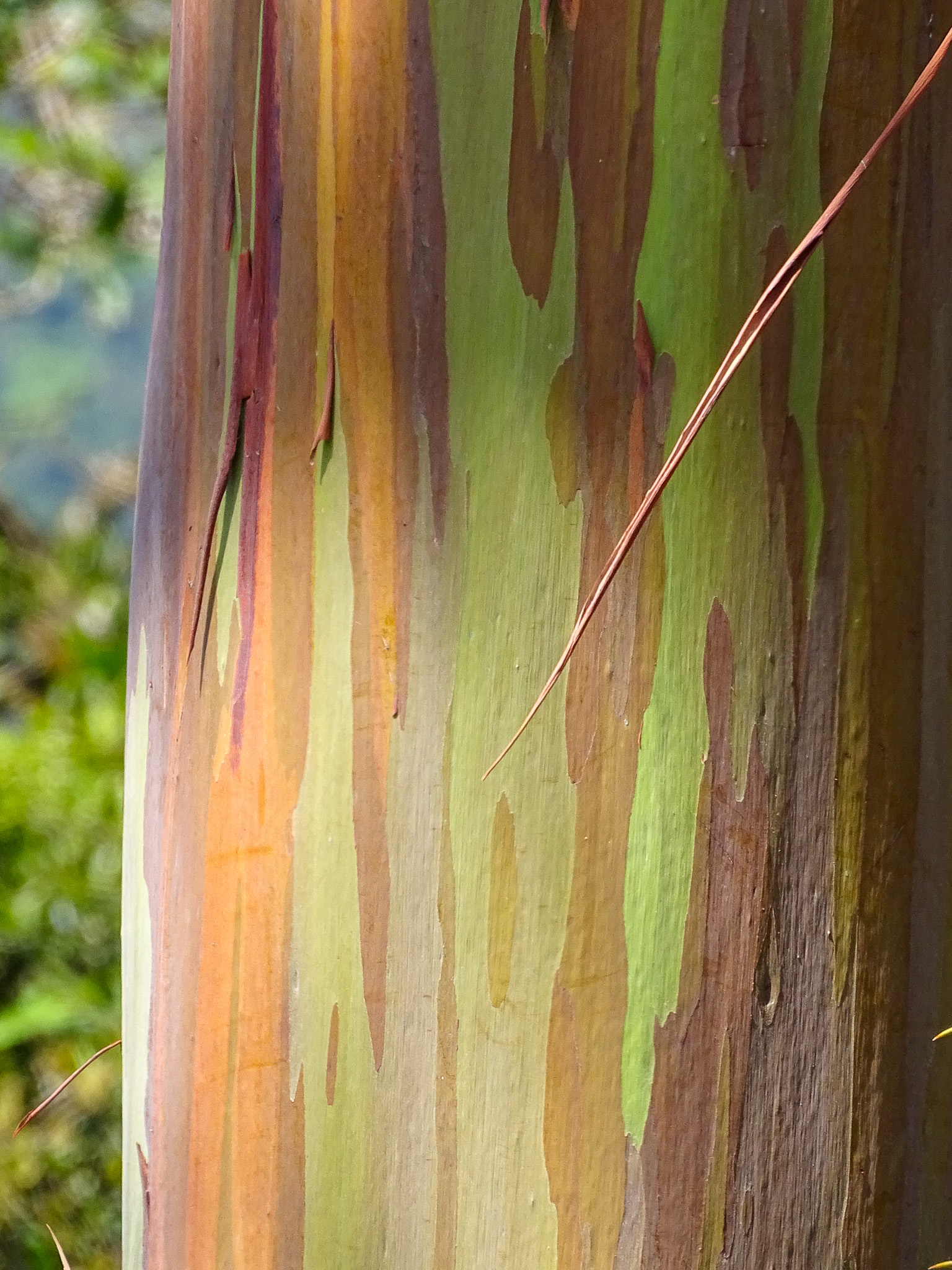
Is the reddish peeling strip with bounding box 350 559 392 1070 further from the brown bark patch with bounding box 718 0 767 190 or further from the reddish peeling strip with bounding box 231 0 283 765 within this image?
the brown bark patch with bounding box 718 0 767 190

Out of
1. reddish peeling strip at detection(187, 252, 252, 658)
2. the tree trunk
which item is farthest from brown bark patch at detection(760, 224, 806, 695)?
reddish peeling strip at detection(187, 252, 252, 658)

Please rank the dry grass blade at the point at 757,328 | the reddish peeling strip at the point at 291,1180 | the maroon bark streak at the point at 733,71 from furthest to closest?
the reddish peeling strip at the point at 291,1180
the maroon bark streak at the point at 733,71
the dry grass blade at the point at 757,328

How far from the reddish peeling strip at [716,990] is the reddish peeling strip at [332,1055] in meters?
0.15

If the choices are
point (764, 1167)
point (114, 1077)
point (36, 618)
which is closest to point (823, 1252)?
point (764, 1167)

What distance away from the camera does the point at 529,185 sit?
47 cm

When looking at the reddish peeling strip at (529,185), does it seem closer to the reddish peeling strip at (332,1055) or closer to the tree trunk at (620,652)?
the tree trunk at (620,652)

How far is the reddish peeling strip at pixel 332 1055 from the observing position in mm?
520

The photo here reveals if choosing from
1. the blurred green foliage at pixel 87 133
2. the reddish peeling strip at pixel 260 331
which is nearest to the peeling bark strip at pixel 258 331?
the reddish peeling strip at pixel 260 331

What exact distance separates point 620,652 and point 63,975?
178 centimetres

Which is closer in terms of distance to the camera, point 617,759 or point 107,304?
point 617,759

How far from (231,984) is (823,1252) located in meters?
0.27

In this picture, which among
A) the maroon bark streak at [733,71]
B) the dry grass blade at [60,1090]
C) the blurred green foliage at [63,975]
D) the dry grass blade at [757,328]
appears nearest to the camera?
the dry grass blade at [757,328]

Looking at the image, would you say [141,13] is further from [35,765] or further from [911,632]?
[911,632]

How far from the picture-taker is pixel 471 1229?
1.57 ft
